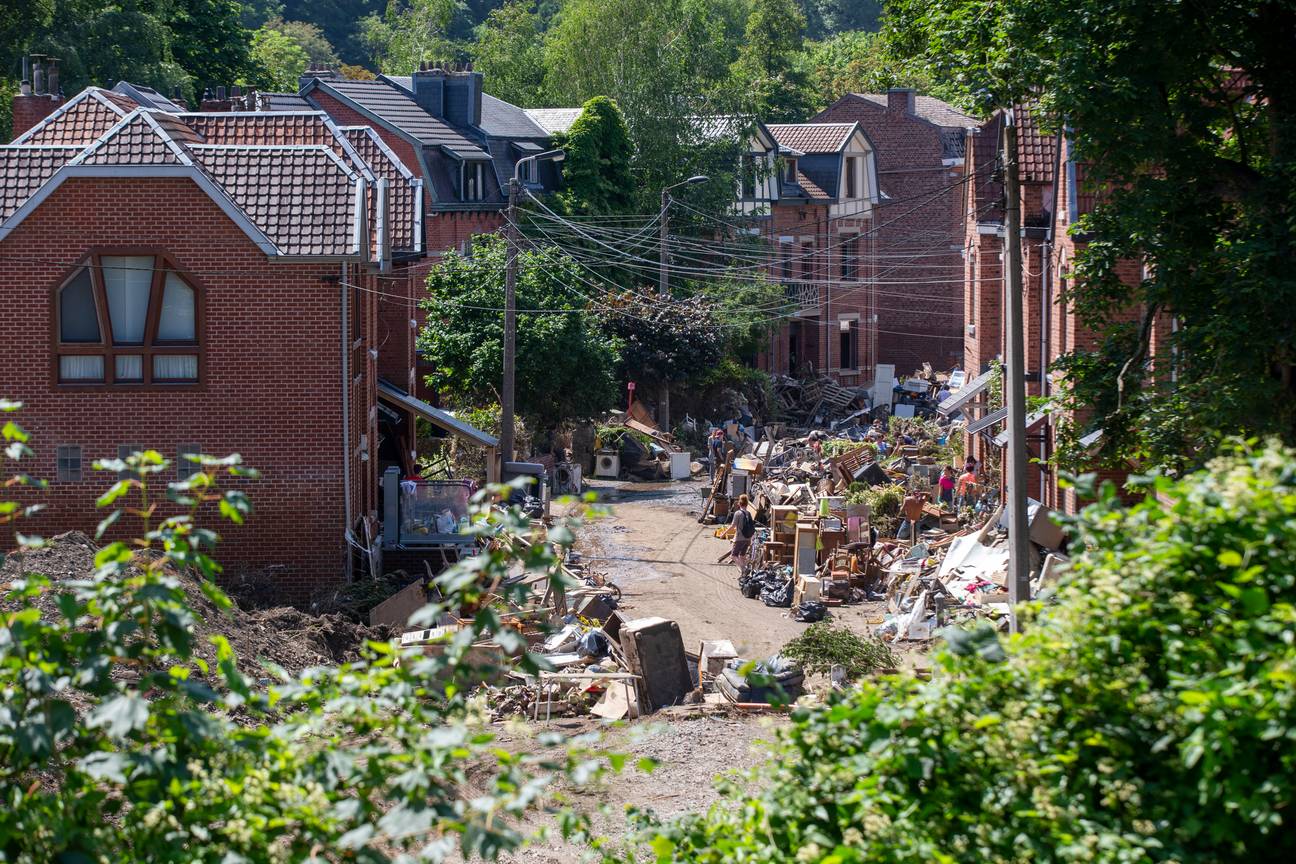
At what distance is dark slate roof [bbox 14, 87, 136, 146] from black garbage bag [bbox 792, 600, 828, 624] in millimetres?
14204

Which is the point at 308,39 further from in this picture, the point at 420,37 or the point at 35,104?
the point at 35,104

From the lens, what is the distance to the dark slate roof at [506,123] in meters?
47.4

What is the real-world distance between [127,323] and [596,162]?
29.0 metres

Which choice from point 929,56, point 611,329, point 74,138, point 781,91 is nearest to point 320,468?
point 74,138

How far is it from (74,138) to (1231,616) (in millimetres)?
22604

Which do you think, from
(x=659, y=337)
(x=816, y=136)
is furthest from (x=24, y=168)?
(x=816, y=136)

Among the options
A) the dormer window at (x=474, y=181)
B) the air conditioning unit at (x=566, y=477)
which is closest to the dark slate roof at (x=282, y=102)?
the dormer window at (x=474, y=181)

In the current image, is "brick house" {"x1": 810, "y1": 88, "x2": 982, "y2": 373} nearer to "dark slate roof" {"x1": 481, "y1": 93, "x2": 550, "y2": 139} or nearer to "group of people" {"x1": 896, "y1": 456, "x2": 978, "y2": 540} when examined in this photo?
"dark slate roof" {"x1": 481, "y1": 93, "x2": 550, "y2": 139}

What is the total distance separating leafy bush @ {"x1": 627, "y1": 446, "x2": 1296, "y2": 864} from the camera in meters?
5.73

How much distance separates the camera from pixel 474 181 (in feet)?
147

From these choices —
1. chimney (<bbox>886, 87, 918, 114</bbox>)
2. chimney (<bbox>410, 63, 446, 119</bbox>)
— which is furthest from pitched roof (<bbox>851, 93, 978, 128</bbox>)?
chimney (<bbox>410, 63, 446, 119</bbox>)

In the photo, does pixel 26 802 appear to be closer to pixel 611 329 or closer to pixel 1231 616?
pixel 1231 616

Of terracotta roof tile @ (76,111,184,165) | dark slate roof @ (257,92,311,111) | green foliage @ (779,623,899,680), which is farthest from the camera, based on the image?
dark slate roof @ (257,92,311,111)

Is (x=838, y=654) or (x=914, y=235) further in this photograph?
(x=914, y=235)
